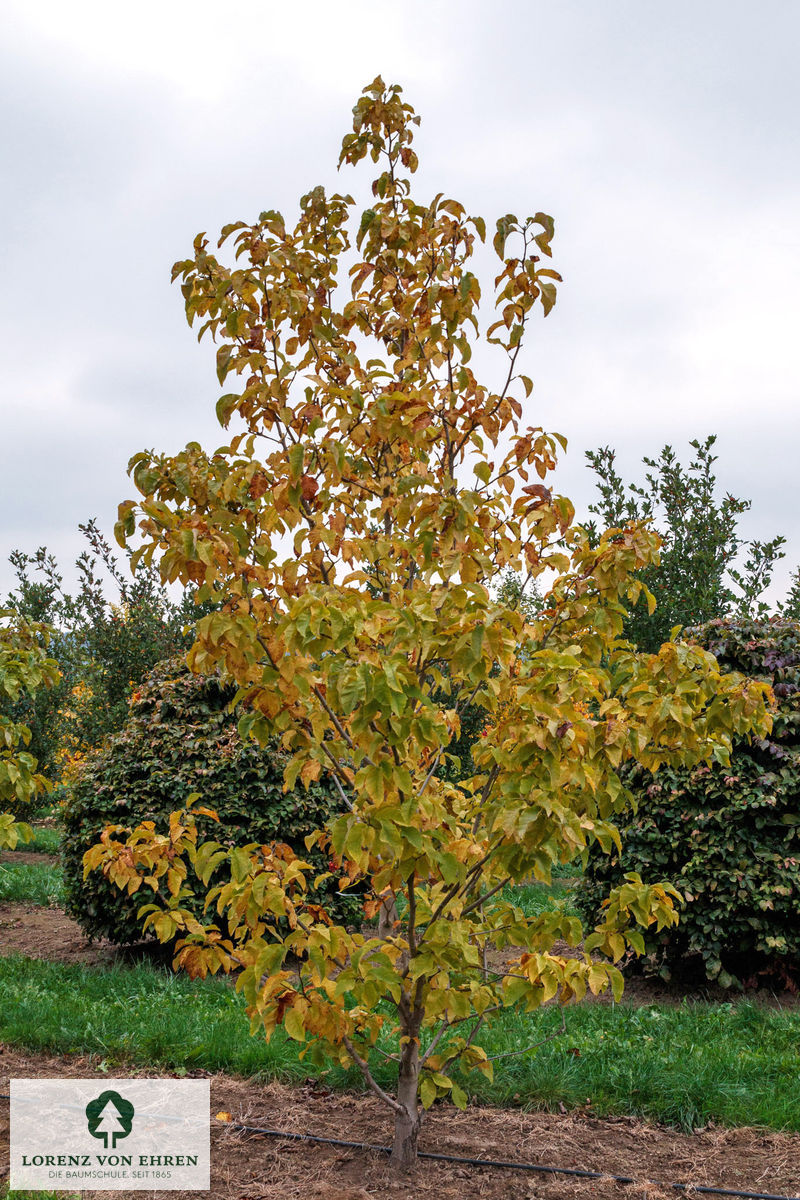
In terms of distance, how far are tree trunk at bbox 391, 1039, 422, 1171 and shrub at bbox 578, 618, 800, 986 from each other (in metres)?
2.32

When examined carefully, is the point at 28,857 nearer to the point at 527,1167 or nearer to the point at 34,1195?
the point at 34,1195

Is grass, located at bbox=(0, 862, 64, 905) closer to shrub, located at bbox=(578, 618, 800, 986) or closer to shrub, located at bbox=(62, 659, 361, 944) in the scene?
shrub, located at bbox=(62, 659, 361, 944)

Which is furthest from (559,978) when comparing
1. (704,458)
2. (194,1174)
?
(704,458)

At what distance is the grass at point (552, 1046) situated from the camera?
11.2 ft

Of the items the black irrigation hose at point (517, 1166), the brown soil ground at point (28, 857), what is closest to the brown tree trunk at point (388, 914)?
the black irrigation hose at point (517, 1166)

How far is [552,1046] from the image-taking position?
384cm

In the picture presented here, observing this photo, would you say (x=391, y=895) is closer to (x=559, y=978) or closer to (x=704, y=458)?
(x=559, y=978)

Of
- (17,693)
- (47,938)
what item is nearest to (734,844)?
(17,693)

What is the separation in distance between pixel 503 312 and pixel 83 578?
8.63 meters

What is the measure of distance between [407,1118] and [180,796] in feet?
9.77

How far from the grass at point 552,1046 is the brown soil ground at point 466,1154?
10cm

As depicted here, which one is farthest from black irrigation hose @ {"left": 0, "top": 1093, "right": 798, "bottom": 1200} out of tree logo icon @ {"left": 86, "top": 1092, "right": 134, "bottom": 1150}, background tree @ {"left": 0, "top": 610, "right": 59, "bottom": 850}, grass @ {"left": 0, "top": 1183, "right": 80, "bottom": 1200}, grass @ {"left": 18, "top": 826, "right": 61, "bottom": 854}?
grass @ {"left": 18, "top": 826, "right": 61, "bottom": 854}

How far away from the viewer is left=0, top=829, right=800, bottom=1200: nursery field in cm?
293

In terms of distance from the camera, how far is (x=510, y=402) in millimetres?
2895
